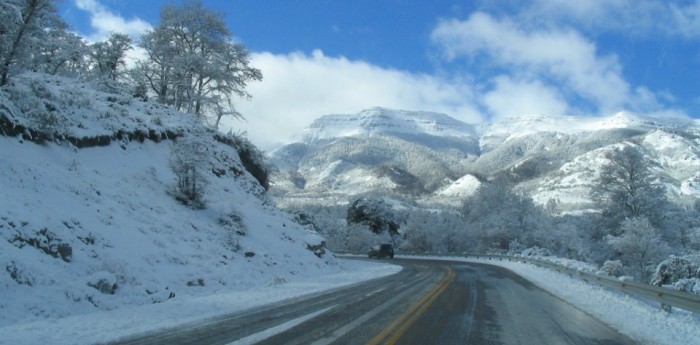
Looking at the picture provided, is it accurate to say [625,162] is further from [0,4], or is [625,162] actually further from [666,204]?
[0,4]

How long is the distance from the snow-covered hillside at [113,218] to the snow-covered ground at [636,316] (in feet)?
35.9

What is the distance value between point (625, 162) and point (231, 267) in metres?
38.6

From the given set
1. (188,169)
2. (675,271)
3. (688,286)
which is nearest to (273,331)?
(688,286)

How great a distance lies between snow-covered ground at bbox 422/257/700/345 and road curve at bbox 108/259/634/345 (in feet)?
1.36

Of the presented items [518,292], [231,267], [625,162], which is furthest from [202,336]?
[625,162]

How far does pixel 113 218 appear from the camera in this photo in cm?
1645

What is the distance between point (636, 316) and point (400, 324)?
5.89 metres

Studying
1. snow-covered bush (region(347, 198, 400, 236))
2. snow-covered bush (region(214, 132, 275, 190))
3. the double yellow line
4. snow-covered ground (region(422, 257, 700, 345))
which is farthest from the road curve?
snow-covered bush (region(347, 198, 400, 236))

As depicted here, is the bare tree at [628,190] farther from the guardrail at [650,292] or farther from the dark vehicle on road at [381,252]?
the guardrail at [650,292]

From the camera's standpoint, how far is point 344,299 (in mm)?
14297

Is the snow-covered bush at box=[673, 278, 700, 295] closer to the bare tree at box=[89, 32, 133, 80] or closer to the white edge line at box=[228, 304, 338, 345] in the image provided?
the white edge line at box=[228, 304, 338, 345]

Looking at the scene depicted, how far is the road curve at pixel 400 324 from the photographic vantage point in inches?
327

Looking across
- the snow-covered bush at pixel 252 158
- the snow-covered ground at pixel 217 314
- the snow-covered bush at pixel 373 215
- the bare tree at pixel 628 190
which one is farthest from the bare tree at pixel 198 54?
the snow-covered bush at pixel 373 215

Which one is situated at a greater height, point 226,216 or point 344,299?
point 226,216
